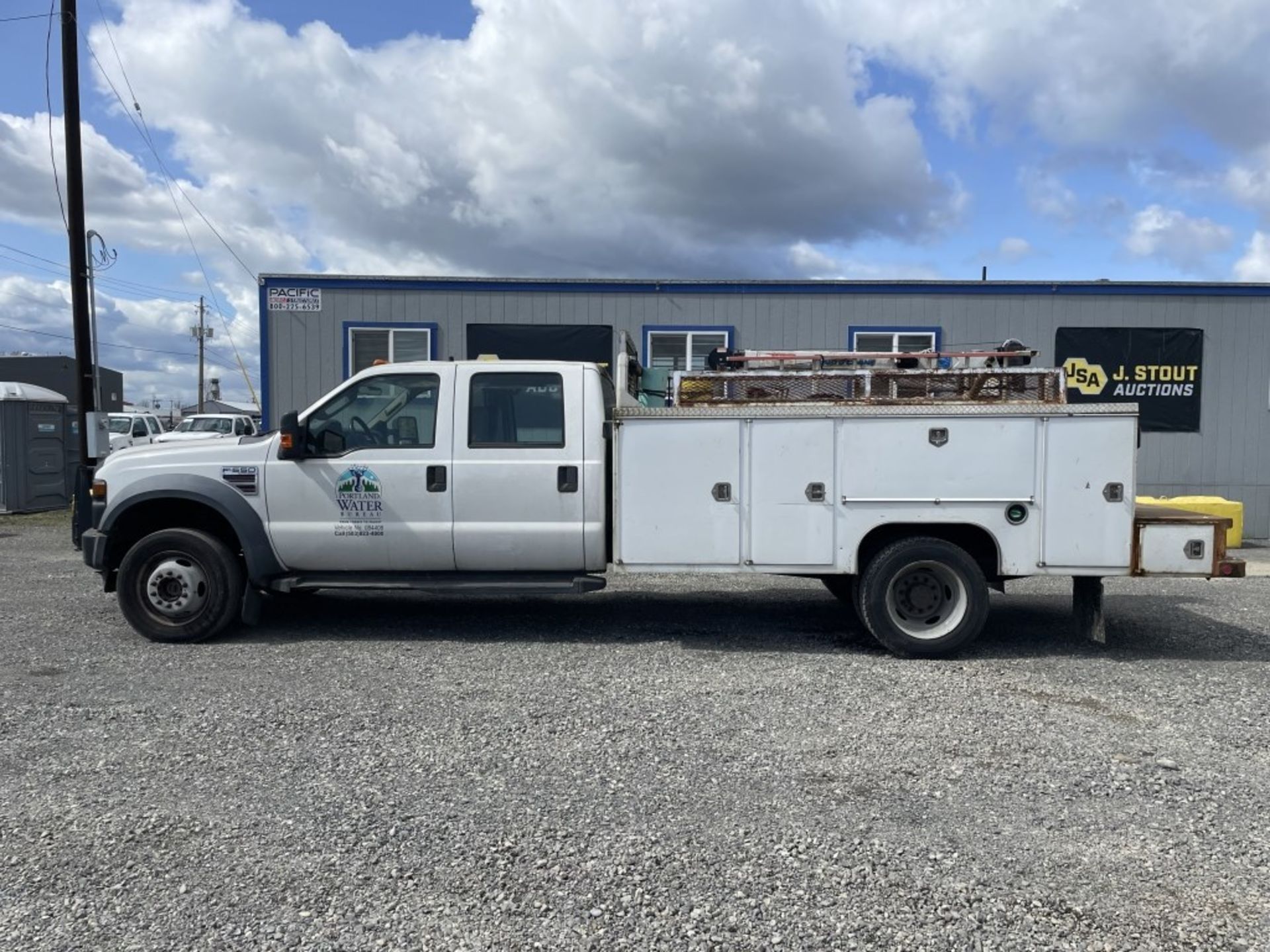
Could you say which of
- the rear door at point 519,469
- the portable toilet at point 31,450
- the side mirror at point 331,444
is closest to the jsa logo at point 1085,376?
the rear door at point 519,469

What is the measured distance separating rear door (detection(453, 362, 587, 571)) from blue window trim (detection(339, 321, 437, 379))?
692cm

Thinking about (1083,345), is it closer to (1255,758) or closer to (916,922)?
A: (1255,758)

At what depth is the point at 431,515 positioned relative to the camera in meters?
6.55

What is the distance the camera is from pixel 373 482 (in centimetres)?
656

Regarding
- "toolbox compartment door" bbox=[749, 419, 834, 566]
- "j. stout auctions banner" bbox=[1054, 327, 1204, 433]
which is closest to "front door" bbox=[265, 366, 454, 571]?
"toolbox compartment door" bbox=[749, 419, 834, 566]

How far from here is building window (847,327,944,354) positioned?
13.3 m

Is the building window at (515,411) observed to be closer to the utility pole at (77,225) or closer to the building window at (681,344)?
the building window at (681,344)

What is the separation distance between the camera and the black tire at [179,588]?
6.58 meters

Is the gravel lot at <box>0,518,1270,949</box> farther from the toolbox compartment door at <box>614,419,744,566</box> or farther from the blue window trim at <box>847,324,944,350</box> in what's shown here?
the blue window trim at <box>847,324,944,350</box>

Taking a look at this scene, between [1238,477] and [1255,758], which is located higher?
[1238,477]

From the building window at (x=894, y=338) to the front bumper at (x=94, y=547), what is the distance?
9784mm

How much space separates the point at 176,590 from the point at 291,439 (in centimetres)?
138

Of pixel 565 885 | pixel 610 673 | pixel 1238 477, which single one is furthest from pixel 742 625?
pixel 1238 477

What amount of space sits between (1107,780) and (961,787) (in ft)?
2.29
